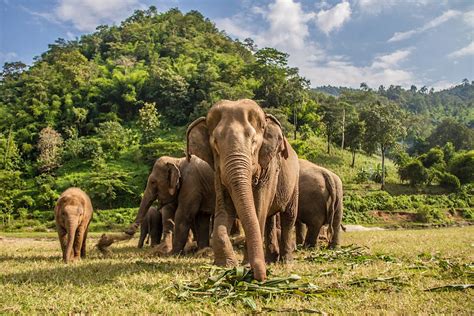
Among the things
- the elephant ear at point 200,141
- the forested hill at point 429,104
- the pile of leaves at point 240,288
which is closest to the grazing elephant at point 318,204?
the elephant ear at point 200,141

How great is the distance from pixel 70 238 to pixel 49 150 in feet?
171

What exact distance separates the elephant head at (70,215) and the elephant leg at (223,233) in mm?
3858

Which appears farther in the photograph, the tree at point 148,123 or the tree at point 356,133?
the tree at point 148,123

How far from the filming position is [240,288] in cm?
454

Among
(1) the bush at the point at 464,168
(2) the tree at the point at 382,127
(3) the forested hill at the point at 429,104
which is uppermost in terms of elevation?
(3) the forested hill at the point at 429,104

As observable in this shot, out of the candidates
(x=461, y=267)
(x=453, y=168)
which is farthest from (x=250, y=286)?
(x=453, y=168)

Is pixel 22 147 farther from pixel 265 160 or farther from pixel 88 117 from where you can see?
pixel 265 160

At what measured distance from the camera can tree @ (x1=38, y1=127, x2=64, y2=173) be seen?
54.3m

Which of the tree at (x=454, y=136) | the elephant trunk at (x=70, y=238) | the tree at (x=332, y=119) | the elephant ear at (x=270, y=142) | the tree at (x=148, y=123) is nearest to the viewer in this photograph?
the elephant ear at (x=270, y=142)

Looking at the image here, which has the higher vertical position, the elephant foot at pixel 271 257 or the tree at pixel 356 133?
the tree at pixel 356 133

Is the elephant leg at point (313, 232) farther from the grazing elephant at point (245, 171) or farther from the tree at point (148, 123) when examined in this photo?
the tree at point (148, 123)

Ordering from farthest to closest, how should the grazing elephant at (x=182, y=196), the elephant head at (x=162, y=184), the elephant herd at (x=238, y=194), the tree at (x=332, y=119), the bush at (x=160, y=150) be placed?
the tree at (x=332, y=119) → the bush at (x=160, y=150) → the elephant head at (x=162, y=184) → the grazing elephant at (x=182, y=196) → the elephant herd at (x=238, y=194)

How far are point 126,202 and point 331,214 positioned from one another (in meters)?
36.7

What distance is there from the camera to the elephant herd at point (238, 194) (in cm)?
Answer: 563
